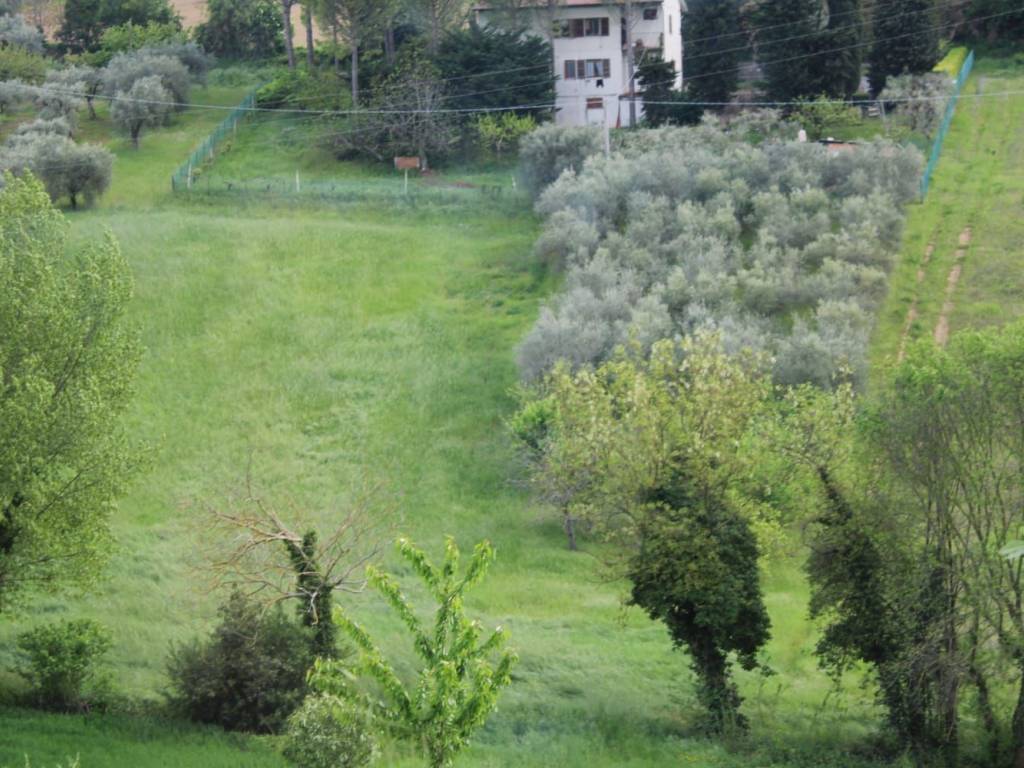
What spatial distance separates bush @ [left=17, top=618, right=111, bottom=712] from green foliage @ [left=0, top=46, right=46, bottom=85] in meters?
48.0

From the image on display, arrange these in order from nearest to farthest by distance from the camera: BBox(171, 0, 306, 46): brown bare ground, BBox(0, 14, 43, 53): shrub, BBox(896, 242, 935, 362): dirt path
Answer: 1. BBox(896, 242, 935, 362): dirt path
2. BBox(0, 14, 43, 53): shrub
3. BBox(171, 0, 306, 46): brown bare ground

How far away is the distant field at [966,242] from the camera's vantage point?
142 ft

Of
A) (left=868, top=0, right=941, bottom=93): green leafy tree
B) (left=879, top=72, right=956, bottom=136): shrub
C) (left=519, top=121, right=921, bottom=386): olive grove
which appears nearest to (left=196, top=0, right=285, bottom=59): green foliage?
(left=519, top=121, right=921, bottom=386): olive grove

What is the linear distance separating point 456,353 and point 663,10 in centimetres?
2677

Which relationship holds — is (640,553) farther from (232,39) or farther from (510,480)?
(232,39)

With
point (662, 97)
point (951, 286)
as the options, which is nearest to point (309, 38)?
point (662, 97)

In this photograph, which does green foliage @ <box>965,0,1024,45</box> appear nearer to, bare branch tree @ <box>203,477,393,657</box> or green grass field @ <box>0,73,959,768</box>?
green grass field @ <box>0,73,959,768</box>

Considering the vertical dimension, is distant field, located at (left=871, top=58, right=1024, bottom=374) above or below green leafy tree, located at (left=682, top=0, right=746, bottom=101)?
below

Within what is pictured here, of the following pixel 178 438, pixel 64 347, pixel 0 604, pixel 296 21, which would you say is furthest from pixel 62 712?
pixel 296 21

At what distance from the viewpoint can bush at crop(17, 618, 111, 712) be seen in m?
24.5

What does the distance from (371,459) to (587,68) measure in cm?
3065

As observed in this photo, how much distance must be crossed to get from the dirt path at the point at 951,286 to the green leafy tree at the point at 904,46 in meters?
14.5

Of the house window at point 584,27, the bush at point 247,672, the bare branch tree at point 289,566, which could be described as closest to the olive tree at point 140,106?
the house window at point 584,27

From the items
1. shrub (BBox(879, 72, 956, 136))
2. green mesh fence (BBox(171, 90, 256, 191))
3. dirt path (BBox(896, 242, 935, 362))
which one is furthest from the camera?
green mesh fence (BBox(171, 90, 256, 191))
